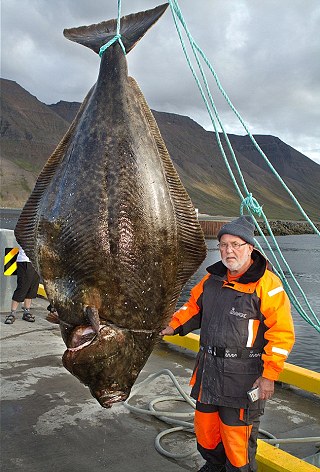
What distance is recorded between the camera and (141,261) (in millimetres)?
2674

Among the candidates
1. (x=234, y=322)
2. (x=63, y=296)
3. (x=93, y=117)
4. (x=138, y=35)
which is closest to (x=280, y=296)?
(x=234, y=322)

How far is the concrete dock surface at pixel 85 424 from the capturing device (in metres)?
3.91

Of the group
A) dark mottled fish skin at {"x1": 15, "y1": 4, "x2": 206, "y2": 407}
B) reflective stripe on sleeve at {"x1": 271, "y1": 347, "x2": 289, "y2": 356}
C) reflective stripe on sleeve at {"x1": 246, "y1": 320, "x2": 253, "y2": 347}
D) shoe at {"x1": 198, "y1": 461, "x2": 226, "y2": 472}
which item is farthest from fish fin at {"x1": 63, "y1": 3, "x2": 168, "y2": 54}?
shoe at {"x1": 198, "y1": 461, "x2": 226, "y2": 472}

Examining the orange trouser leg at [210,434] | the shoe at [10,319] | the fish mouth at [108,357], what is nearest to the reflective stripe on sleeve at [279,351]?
the orange trouser leg at [210,434]

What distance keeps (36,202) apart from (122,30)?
3.80 ft

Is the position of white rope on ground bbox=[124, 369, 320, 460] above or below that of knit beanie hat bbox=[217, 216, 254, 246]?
below

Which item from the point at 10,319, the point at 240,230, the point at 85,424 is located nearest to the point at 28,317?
the point at 10,319

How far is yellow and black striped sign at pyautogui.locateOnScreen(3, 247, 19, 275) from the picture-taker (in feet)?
28.8

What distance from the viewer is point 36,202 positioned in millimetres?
3080

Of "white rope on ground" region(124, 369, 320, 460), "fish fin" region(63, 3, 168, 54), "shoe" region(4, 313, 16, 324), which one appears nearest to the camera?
"fish fin" region(63, 3, 168, 54)

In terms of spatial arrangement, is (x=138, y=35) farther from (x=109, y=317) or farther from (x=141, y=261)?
(x=109, y=317)

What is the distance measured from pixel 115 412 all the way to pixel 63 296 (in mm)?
2447

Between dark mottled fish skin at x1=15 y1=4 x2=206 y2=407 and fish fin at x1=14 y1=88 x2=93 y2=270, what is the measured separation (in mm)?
45

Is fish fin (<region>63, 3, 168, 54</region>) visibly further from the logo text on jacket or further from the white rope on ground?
the white rope on ground
